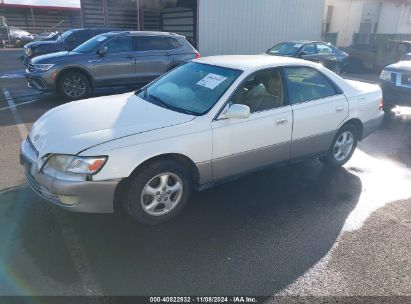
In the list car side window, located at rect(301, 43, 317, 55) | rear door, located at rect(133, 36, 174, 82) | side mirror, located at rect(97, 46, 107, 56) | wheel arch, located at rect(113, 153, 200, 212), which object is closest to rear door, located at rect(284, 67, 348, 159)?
wheel arch, located at rect(113, 153, 200, 212)

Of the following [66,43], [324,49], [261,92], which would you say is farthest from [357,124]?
[66,43]

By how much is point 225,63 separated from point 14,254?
293 centimetres

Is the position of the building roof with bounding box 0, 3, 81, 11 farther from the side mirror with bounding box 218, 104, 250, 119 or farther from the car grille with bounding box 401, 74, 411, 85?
the side mirror with bounding box 218, 104, 250, 119

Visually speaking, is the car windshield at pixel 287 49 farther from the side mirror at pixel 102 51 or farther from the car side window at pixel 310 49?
the side mirror at pixel 102 51

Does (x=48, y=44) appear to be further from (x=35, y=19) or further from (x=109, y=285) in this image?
(x=35, y=19)

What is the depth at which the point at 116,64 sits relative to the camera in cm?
873

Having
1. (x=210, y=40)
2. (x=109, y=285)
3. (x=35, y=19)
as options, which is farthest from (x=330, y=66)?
(x=35, y=19)

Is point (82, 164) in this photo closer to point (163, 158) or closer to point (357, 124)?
point (163, 158)

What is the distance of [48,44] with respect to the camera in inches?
498

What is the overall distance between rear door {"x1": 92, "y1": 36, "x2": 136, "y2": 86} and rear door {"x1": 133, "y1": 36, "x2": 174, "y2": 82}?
0.17 m

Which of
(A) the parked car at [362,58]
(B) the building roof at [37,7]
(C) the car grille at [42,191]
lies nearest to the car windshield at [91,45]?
(C) the car grille at [42,191]

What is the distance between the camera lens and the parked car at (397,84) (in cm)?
795

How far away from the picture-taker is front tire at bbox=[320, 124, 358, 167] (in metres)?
4.95

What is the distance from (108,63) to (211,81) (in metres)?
5.43
